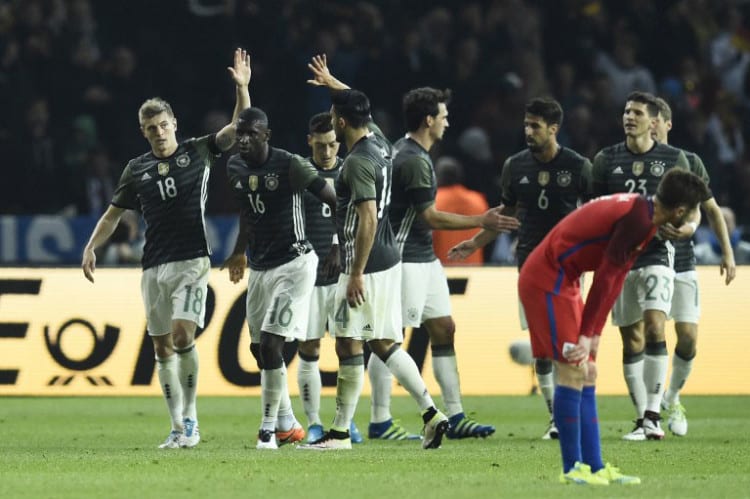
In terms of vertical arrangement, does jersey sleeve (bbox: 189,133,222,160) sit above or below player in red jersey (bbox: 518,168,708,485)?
above

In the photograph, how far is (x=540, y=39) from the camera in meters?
22.1

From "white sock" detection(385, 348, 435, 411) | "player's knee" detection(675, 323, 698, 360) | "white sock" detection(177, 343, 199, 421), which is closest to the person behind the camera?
"white sock" detection(385, 348, 435, 411)

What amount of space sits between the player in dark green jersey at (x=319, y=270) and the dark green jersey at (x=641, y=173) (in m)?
1.97

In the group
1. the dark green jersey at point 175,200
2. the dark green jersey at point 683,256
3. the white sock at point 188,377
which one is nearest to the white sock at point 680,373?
the dark green jersey at point 683,256

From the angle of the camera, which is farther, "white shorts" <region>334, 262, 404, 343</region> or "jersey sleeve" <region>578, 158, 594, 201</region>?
"jersey sleeve" <region>578, 158, 594, 201</region>

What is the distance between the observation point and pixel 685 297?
42.3 ft

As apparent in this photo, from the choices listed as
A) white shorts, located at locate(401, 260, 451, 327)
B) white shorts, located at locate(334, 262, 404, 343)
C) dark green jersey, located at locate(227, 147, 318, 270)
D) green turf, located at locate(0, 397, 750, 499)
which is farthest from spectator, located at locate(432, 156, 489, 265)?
white shorts, located at locate(334, 262, 404, 343)

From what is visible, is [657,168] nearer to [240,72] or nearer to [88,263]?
[240,72]

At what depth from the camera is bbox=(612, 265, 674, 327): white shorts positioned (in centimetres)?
1208

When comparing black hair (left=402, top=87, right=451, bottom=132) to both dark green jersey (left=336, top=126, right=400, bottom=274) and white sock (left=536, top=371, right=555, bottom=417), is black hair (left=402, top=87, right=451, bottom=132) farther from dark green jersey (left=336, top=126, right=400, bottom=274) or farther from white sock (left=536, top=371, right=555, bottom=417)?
white sock (left=536, top=371, right=555, bottom=417)

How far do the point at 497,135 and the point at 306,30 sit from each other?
2.76 metres

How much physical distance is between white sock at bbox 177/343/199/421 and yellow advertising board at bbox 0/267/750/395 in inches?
165

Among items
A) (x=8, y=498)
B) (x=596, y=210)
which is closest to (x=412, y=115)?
(x=596, y=210)

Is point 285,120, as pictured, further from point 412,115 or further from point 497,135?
point 412,115
